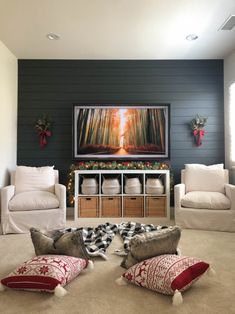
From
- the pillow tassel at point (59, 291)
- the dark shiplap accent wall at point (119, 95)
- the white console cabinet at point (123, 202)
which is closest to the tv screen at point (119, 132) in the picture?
the dark shiplap accent wall at point (119, 95)

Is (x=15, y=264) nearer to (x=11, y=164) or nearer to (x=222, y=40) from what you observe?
(x=11, y=164)

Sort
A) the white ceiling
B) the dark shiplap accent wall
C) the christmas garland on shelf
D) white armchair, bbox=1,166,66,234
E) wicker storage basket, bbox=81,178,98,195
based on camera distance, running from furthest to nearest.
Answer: the dark shiplap accent wall, the christmas garland on shelf, wicker storage basket, bbox=81,178,98,195, white armchair, bbox=1,166,66,234, the white ceiling

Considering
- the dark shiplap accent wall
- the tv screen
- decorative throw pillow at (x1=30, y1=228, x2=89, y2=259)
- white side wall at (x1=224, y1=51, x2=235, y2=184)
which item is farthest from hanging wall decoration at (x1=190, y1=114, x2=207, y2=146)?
decorative throw pillow at (x1=30, y1=228, x2=89, y2=259)

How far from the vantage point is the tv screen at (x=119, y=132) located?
4.49 meters

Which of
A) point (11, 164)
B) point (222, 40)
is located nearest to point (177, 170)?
point (222, 40)

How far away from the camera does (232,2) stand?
288 centimetres

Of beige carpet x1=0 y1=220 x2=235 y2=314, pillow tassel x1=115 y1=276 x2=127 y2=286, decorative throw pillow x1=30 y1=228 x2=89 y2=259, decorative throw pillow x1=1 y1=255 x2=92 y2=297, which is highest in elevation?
decorative throw pillow x1=30 y1=228 x2=89 y2=259

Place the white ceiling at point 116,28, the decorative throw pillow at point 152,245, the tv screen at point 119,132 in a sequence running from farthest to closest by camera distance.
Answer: the tv screen at point 119,132, the white ceiling at point 116,28, the decorative throw pillow at point 152,245

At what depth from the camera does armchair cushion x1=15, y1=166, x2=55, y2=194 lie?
400 cm

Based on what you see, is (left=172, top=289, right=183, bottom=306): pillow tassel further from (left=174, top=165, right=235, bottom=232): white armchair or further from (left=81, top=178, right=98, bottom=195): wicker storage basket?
(left=81, top=178, right=98, bottom=195): wicker storage basket

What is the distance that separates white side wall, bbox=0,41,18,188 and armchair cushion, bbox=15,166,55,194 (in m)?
0.27

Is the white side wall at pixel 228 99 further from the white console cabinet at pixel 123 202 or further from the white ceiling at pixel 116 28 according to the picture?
the white console cabinet at pixel 123 202

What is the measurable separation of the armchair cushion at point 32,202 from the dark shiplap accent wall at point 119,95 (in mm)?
993

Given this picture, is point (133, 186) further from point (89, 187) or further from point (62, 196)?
point (62, 196)
